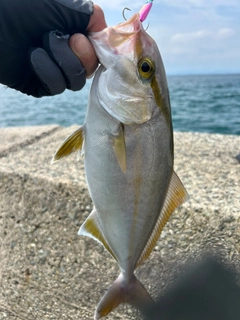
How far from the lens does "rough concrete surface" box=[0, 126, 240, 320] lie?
3047 mm

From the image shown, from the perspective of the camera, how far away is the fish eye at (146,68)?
5.37 feet

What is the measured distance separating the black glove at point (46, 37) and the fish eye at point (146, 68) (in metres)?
0.29

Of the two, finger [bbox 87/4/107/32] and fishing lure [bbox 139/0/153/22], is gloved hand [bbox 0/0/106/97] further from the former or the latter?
fishing lure [bbox 139/0/153/22]

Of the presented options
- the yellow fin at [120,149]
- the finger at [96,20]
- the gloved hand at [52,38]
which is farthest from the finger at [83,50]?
the yellow fin at [120,149]

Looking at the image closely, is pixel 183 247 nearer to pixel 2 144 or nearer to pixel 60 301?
pixel 60 301

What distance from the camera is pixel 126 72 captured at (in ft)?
5.41

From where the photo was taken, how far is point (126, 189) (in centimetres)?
174

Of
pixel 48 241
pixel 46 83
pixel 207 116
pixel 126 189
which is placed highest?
pixel 46 83

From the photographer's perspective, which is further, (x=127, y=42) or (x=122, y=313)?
(x=122, y=313)

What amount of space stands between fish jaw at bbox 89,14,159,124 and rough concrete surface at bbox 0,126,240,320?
5.42 ft

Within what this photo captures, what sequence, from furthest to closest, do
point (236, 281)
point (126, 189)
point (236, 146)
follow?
point (236, 146), point (236, 281), point (126, 189)

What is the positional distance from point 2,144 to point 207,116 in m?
13.1

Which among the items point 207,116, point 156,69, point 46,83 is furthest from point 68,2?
point 207,116

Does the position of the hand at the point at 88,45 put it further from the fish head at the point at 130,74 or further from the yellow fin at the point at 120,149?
the yellow fin at the point at 120,149
